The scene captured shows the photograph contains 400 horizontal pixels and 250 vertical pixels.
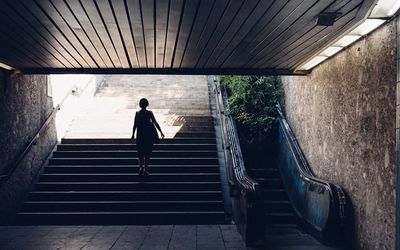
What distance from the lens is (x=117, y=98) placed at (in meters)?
13.1

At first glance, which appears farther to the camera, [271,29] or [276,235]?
[276,235]

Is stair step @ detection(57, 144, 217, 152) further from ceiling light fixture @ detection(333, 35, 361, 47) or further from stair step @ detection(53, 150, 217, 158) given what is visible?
ceiling light fixture @ detection(333, 35, 361, 47)

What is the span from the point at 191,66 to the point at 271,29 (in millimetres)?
2308

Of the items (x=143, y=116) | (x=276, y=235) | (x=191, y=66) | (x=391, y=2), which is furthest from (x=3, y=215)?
(x=391, y=2)

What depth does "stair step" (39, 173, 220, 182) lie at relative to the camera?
27.5 feet

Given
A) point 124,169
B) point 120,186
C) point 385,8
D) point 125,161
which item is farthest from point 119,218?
point 385,8

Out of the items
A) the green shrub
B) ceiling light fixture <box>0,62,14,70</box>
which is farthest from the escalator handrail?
ceiling light fixture <box>0,62,14,70</box>

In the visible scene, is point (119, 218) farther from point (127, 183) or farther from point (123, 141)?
point (123, 141)

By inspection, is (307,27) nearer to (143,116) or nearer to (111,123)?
(143,116)

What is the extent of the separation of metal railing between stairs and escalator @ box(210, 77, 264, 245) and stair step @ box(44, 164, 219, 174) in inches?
20.2

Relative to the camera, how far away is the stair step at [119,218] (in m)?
7.29

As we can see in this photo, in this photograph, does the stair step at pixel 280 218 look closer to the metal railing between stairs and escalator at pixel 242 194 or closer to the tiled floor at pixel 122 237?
the metal railing between stairs and escalator at pixel 242 194

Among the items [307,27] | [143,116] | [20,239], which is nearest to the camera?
[307,27]

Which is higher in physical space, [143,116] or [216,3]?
[216,3]
